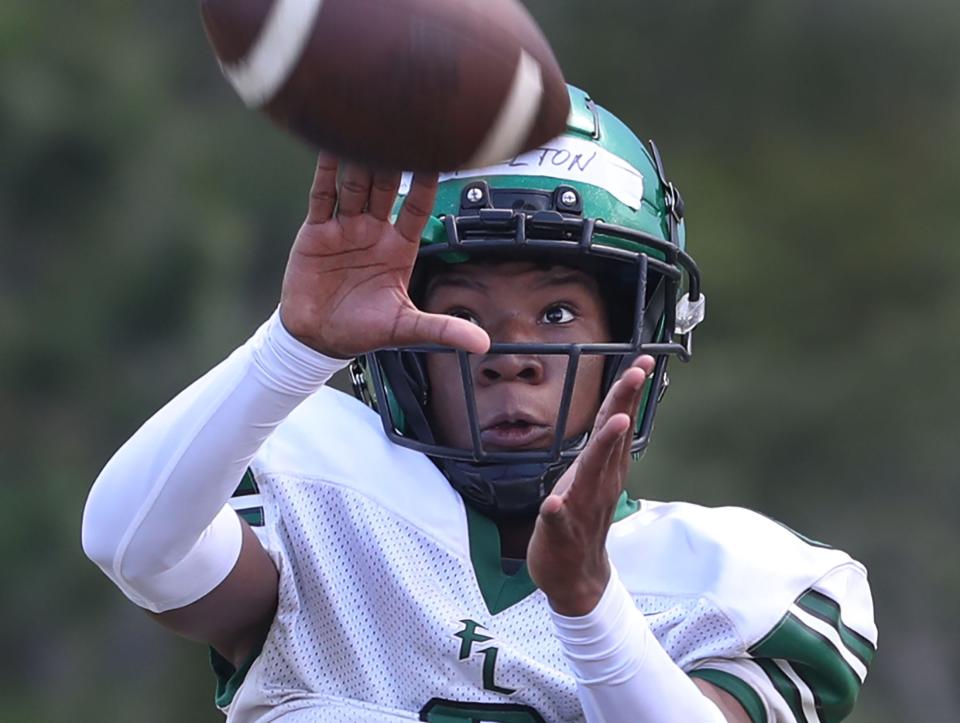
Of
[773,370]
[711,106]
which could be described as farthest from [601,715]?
[711,106]

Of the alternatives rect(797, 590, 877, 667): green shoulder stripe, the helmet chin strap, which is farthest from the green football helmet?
rect(797, 590, 877, 667): green shoulder stripe

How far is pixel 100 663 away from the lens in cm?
574

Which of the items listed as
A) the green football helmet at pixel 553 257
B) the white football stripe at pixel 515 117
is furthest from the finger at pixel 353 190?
the green football helmet at pixel 553 257

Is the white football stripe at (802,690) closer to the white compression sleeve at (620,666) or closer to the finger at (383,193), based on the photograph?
the white compression sleeve at (620,666)

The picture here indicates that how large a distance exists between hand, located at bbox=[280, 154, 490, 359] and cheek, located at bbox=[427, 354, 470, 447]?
31 centimetres

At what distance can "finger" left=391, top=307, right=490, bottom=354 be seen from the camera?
1.95 meters

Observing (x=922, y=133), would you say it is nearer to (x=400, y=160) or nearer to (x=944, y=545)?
(x=944, y=545)

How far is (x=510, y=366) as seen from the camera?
226 centimetres

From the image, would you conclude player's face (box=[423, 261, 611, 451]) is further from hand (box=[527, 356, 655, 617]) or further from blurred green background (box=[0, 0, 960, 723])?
blurred green background (box=[0, 0, 960, 723])

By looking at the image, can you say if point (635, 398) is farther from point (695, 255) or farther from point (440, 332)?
point (695, 255)

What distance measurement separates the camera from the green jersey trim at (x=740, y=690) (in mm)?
2146

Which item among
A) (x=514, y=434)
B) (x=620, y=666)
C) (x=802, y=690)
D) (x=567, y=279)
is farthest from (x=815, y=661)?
(x=567, y=279)

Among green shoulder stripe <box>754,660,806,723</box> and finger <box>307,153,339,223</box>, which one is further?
green shoulder stripe <box>754,660,806,723</box>

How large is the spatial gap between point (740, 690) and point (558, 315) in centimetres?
50
